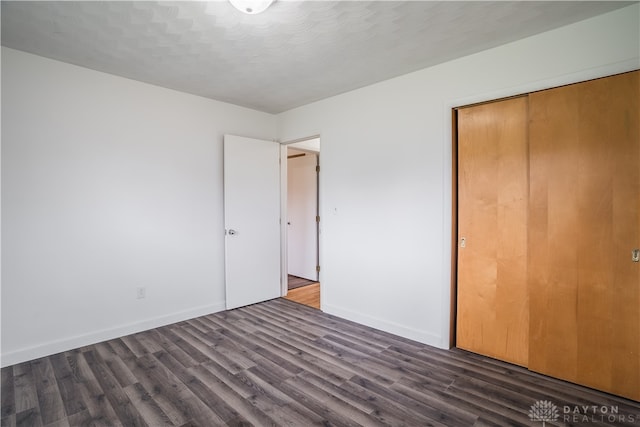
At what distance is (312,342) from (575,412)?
1947mm

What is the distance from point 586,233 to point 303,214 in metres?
3.95

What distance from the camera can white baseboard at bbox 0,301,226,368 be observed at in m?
2.54

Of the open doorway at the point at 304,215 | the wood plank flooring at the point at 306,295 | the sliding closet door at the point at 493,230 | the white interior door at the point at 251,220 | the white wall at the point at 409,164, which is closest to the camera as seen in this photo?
the white wall at the point at 409,164

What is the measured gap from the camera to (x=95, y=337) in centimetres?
292

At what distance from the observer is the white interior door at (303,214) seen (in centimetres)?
527

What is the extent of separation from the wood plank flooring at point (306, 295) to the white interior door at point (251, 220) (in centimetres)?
26

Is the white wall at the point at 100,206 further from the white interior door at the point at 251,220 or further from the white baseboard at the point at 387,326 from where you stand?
the white baseboard at the point at 387,326

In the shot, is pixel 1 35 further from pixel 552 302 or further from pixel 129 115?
pixel 552 302

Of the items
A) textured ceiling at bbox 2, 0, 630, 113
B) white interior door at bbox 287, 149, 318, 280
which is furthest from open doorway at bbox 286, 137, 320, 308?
textured ceiling at bbox 2, 0, 630, 113

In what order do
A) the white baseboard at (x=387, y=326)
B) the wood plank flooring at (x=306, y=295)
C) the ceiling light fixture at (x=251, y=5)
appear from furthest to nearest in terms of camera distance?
the wood plank flooring at (x=306, y=295) → the white baseboard at (x=387, y=326) → the ceiling light fixture at (x=251, y=5)

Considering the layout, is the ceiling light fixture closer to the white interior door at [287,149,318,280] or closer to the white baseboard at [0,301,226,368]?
the white baseboard at [0,301,226,368]

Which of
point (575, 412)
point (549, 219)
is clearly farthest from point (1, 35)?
point (575, 412)

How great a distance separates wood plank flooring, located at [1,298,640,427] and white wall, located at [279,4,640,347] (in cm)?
50

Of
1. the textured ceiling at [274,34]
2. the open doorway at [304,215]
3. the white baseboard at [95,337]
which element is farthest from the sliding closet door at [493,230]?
the white baseboard at [95,337]
